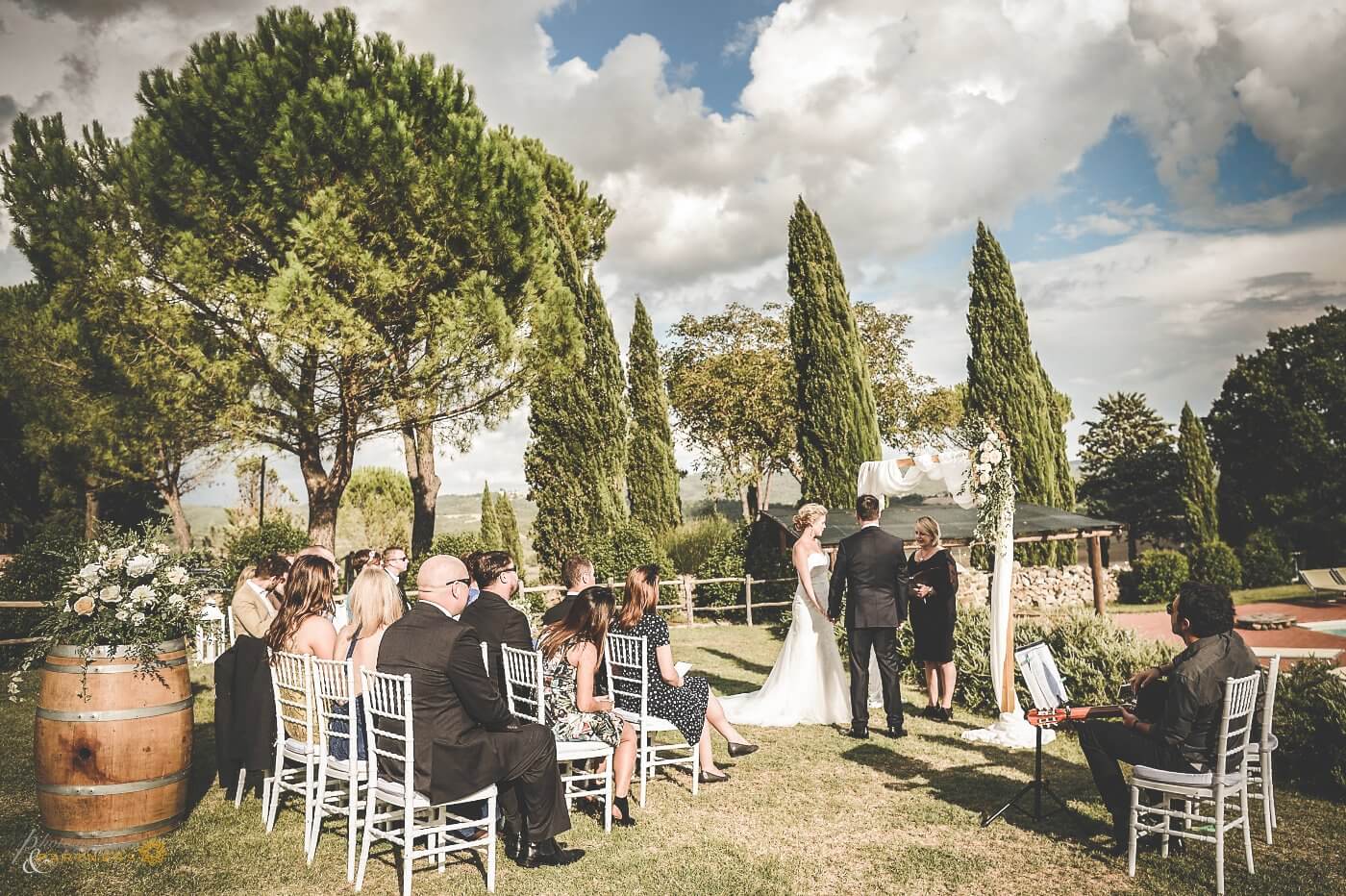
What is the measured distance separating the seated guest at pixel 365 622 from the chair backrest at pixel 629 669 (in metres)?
1.43

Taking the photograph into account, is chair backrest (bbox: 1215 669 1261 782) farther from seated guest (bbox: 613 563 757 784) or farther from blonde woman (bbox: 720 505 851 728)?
blonde woman (bbox: 720 505 851 728)

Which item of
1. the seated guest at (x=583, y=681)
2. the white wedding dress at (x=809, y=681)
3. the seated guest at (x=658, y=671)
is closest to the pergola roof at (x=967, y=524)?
the white wedding dress at (x=809, y=681)

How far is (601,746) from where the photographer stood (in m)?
4.94

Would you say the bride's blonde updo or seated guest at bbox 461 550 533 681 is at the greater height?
the bride's blonde updo

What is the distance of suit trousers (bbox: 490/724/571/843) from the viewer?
4234mm

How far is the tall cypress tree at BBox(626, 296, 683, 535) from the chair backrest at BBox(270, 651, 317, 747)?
2128 cm

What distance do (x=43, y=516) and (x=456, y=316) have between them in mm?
21144

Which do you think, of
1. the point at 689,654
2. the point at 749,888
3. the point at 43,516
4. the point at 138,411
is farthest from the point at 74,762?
the point at 43,516

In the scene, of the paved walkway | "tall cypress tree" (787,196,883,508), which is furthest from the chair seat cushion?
"tall cypress tree" (787,196,883,508)

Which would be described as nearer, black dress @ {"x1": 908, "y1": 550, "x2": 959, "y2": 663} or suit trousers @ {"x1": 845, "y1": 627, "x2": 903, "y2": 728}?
suit trousers @ {"x1": 845, "y1": 627, "x2": 903, "y2": 728}

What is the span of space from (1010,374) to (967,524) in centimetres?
738

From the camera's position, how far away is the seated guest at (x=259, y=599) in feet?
19.3

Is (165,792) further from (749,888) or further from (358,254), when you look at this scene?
(358,254)

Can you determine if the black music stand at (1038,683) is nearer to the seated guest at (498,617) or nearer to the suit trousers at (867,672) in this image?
the suit trousers at (867,672)
